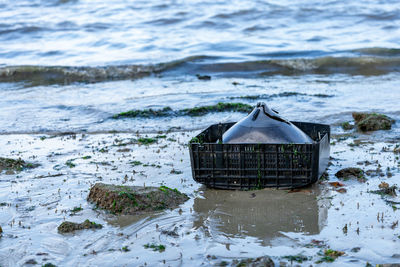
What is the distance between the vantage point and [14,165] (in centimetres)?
689

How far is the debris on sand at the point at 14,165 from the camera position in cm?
678

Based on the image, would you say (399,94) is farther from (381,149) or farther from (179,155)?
(179,155)

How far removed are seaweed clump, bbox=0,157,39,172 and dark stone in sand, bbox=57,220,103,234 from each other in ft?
7.51

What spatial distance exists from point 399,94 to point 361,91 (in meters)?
0.90

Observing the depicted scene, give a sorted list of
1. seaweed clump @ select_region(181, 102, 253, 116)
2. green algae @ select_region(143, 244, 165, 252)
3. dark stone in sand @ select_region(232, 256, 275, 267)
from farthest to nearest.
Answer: seaweed clump @ select_region(181, 102, 253, 116) → green algae @ select_region(143, 244, 165, 252) → dark stone in sand @ select_region(232, 256, 275, 267)

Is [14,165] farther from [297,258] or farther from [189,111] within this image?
[189,111]

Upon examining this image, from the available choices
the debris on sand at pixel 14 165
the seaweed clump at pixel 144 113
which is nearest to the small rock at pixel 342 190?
the debris on sand at pixel 14 165

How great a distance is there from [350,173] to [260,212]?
63.1 inches

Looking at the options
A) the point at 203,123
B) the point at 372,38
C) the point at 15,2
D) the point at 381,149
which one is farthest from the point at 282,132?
the point at 15,2

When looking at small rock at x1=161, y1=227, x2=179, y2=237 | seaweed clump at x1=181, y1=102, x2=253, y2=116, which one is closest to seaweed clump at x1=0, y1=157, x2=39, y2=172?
small rock at x1=161, y1=227, x2=179, y2=237

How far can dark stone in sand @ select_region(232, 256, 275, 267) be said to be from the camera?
385 centimetres

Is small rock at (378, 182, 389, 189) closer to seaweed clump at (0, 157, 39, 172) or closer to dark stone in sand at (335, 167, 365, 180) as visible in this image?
dark stone in sand at (335, 167, 365, 180)

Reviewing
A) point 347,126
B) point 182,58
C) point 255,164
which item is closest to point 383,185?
point 255,164

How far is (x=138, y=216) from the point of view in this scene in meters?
5.03
